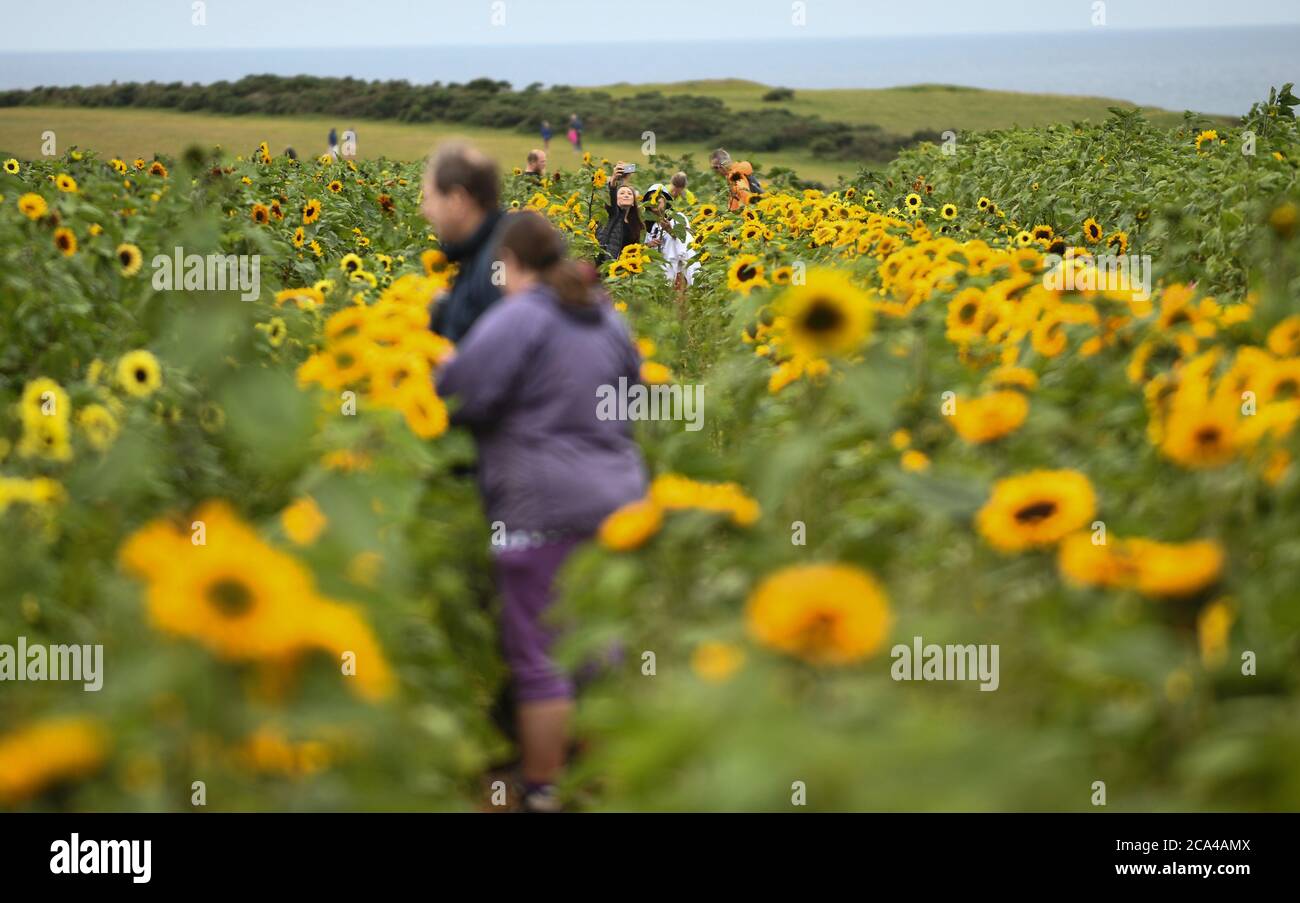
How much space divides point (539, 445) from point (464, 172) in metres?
0.93

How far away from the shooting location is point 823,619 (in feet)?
6.26

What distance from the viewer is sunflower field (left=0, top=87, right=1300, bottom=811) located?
181cm

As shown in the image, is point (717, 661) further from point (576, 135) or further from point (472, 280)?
point (576, 135)

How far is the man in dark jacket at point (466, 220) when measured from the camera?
405 cm

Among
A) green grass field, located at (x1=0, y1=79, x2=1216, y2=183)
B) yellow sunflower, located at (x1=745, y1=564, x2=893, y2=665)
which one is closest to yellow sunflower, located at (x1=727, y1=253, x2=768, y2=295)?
yellow sunflower, located at (x1=745, y1=564, x2=893, y2=665)

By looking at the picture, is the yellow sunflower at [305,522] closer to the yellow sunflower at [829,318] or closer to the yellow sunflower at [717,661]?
the yellow sunflower at [717,661]

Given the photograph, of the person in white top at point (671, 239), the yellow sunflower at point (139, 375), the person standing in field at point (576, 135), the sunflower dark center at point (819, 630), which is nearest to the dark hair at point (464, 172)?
the yellow sunflower at point (139, 375)

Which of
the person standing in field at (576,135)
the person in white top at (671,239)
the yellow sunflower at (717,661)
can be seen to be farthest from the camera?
the person standing in field at (576,135)

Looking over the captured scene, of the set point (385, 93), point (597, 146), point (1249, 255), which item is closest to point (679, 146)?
point (597, 146)

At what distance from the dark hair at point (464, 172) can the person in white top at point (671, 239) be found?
18.2ft

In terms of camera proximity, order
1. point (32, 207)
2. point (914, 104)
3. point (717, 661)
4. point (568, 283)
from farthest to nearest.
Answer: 1. point (914, 104)
2. point (32, 207)
3. point (568, 283)
4. point (717, 661)

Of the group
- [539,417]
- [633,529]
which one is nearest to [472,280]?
[539,417]
